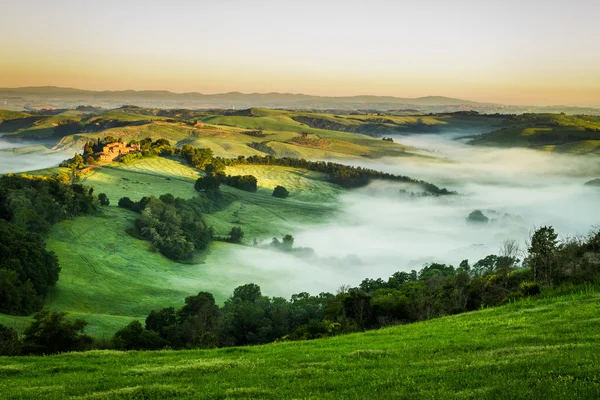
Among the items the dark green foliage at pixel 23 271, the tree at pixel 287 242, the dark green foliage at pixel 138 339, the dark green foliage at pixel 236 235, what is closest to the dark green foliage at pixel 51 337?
the dark green foliage at pixel 138 339

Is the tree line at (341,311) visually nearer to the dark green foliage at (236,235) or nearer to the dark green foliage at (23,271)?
the dark green foliage at (23,271)

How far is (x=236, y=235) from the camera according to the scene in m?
188

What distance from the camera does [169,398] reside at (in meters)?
17.8

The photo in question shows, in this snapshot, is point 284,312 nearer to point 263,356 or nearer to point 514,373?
point 263,356

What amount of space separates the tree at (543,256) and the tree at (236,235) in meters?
142

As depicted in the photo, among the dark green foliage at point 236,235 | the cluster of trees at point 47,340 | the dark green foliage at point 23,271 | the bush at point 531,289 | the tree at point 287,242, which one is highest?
the bush at point 531,289

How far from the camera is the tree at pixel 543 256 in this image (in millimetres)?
44656

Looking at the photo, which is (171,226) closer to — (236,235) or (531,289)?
(236,235)

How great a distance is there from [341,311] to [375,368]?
42.9 metres

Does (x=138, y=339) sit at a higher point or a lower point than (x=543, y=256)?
lower

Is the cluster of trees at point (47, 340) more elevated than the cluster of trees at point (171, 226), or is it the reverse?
the cluster of trees at point (47, 340)

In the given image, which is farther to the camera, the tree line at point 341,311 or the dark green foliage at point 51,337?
the tree line at point 341,311

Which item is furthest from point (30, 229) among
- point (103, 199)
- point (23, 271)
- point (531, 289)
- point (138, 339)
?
point (531, 289)

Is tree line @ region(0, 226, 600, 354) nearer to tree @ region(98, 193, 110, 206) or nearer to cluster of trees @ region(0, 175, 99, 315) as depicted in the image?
cluster of trees @ region(0, 175, 99, 315)
